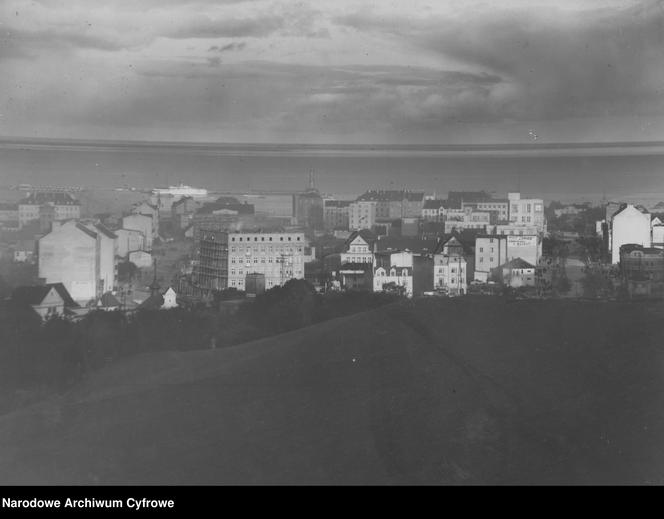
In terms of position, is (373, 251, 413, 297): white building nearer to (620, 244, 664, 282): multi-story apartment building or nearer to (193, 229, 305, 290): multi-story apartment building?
(193, 229, 305, 290): multi-story apartment building

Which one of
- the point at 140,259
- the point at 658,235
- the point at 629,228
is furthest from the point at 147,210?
the point at 658,235

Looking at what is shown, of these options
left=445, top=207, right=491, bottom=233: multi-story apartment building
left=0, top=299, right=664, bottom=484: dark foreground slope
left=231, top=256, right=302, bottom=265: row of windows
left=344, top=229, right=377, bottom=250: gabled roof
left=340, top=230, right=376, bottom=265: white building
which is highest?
left=445, top=207, right=491, bottom=233: multi-story apartment building

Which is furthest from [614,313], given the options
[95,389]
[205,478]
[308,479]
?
[95,389]

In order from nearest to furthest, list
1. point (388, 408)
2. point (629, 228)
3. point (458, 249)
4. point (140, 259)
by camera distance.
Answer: point (388, 408) < point (140, 259) < point (458, 249) < point (629, 228)

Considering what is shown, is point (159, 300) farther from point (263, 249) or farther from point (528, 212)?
point (528, 212)

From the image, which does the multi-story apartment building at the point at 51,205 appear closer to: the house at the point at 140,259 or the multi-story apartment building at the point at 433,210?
the house at the point at 140,259

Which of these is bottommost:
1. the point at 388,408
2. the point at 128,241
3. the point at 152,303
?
the point at 388,408

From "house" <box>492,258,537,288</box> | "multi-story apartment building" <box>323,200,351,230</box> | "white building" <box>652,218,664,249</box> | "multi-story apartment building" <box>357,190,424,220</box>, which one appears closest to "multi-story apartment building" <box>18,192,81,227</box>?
"multi-story apartment building" <box>323,200,351,230</box>
